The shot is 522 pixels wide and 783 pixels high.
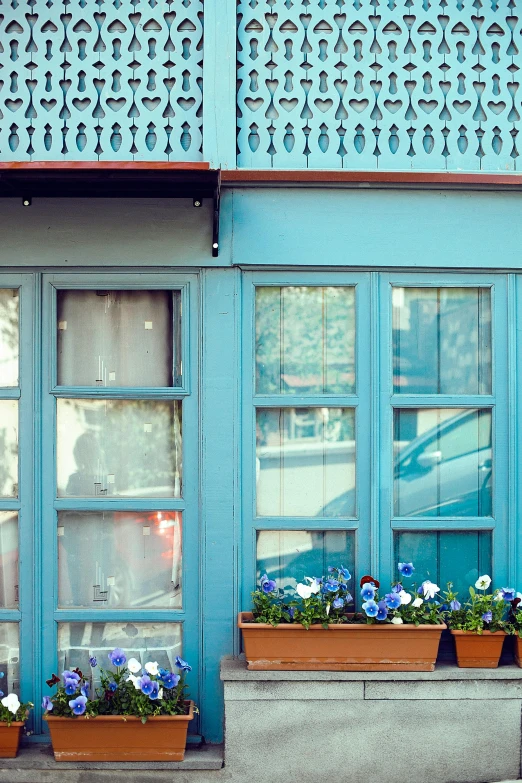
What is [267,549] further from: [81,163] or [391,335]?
[81,163]

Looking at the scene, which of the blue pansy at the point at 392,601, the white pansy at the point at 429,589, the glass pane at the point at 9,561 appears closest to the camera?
the blue pansy at the point at 392,601

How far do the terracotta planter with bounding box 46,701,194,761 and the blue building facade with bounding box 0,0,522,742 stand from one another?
0.30 metres

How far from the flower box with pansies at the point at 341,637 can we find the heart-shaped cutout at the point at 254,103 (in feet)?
9.31

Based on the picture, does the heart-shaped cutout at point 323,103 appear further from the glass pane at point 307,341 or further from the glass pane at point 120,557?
the glass pane at point 120,557

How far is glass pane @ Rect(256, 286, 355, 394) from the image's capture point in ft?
14.9

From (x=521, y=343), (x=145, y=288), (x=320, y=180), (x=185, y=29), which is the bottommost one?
(x=521, y=343)

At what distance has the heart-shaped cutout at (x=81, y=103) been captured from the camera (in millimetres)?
4508

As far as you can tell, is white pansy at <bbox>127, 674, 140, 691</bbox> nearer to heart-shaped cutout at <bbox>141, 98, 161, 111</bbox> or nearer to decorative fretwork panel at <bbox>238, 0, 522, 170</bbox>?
decorative fretwork panel at <bbox>238, 0, 522, 170</bbox>

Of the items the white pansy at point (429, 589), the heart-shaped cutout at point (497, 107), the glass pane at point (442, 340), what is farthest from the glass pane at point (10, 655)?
the heart-shaped cutout at point (497, 107)

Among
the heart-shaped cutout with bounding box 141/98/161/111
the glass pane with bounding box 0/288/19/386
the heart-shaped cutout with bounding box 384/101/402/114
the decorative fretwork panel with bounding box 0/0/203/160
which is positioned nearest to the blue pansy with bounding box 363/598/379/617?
the glass pane with bounding box 0/288/19/386

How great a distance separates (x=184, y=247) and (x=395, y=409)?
161cm

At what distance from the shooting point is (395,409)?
455 centimetres

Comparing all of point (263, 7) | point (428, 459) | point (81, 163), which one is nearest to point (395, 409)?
point (428, 459)

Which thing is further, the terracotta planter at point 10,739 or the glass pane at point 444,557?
the glass pane at point 444,557
